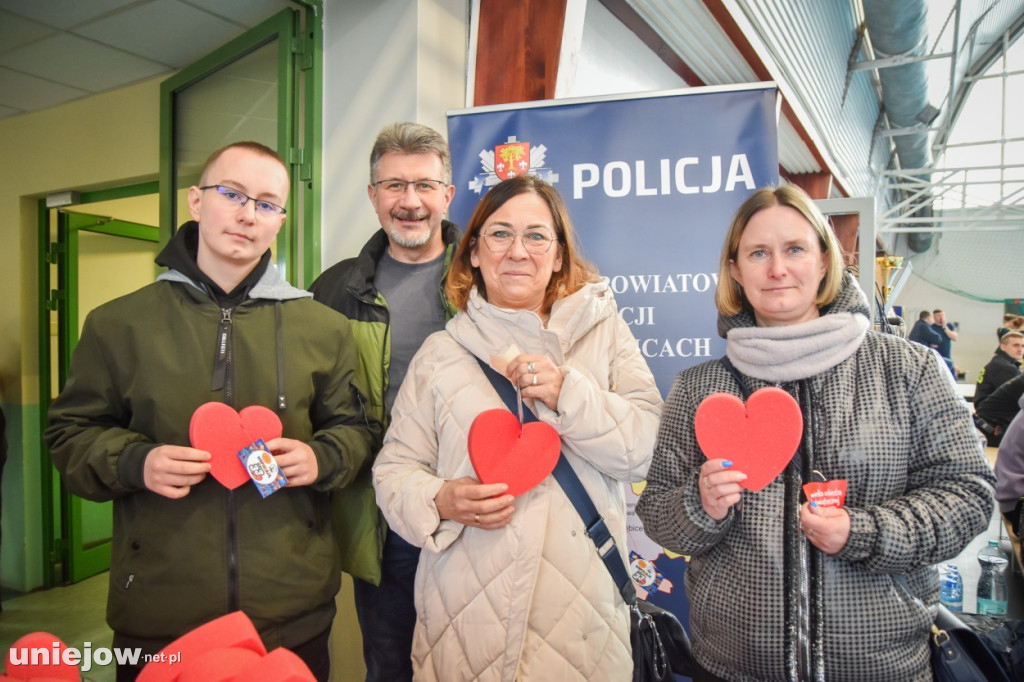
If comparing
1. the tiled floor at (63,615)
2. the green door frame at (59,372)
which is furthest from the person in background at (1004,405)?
the green door frame at (59,372)

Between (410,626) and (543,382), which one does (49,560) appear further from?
(543,382)

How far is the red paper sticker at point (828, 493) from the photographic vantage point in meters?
1.03

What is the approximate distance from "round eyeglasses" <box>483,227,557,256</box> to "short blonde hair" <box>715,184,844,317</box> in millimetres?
384

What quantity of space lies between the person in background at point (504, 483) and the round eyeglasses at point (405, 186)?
423 millimetres

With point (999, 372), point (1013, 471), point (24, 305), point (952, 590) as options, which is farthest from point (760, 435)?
point (999, 372)

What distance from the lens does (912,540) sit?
1022 mm

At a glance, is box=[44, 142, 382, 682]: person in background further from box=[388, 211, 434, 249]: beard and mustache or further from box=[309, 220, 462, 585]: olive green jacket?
box=[388, 211, 434, 249]: beard and mustache

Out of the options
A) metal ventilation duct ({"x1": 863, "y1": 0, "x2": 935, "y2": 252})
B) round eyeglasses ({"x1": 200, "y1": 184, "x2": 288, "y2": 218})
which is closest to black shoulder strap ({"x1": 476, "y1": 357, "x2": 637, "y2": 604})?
round eyeglasses ({"x1": 200, "y1": 184, "x2": 288, "y2": 218})

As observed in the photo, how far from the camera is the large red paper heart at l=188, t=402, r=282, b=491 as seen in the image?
1216 millimetres

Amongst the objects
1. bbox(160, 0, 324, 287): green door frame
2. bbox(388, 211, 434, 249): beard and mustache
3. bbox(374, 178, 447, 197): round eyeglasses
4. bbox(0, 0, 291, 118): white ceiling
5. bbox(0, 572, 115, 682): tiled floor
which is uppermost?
bbox(0, 0, 291, 118): white ceiling

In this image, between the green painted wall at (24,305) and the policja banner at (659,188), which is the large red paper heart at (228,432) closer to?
the policja banner at (659,188)

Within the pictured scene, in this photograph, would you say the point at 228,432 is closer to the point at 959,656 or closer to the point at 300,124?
the point at 959,656

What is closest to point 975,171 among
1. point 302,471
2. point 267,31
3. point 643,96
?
point 643,96

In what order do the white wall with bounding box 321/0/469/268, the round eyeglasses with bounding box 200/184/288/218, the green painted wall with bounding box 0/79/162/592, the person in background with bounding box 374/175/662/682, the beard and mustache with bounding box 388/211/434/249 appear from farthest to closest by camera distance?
the green painted wall with bounding box 0/79/162/592
the white wall with bounding box 321/0/469/268
the beard and mustache with bounding box 388/211/434/249
the round eyeglasses with bounding box 200/184/288/218
the person in background with bounding box 374/175/662/682
